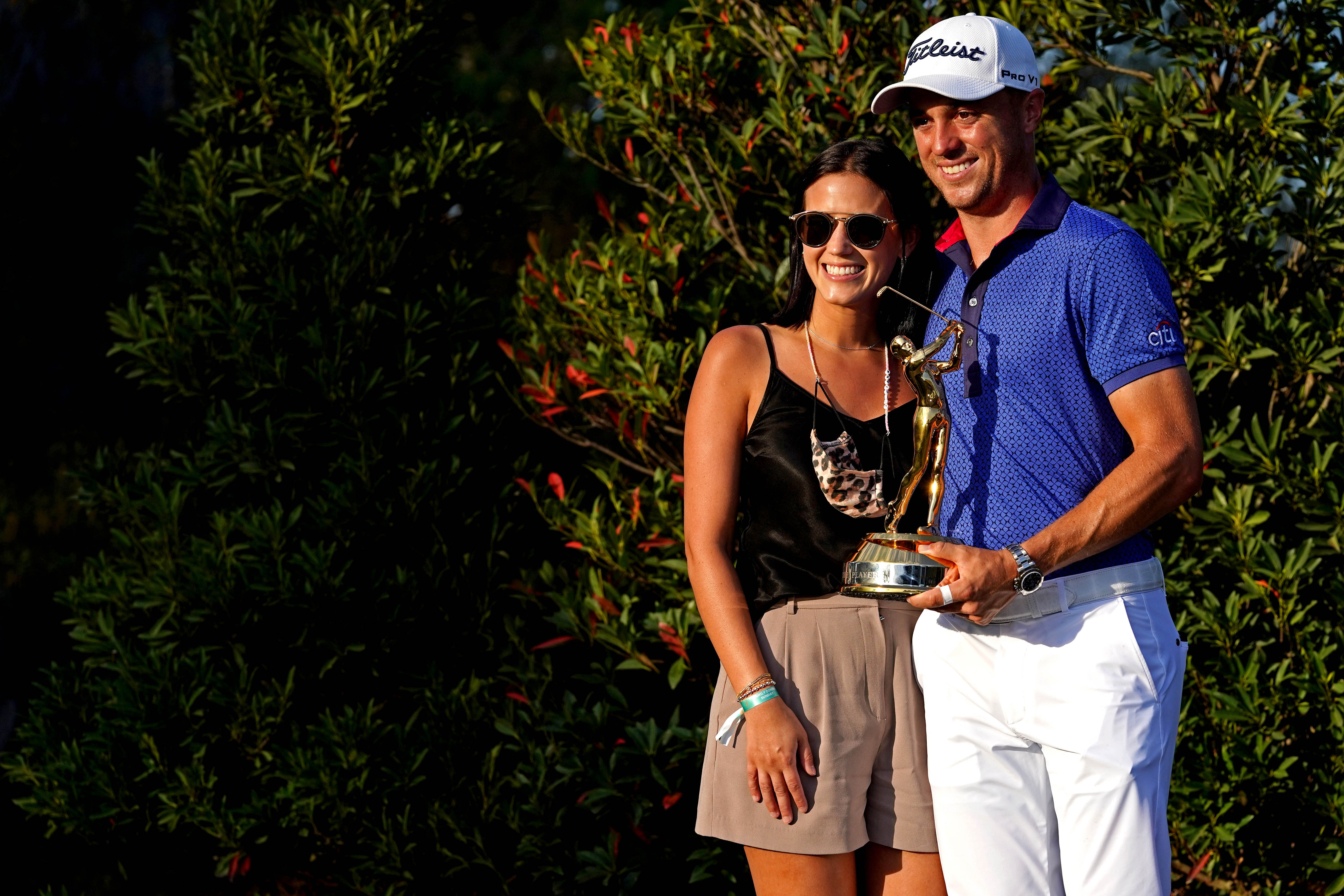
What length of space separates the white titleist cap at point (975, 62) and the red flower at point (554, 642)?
106 inches

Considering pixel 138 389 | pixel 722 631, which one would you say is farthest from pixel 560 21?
pixel 722 631

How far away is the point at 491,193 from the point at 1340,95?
3557 millimetres

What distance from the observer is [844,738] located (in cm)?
276

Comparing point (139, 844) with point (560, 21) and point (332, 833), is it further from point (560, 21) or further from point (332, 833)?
point (560, 21)

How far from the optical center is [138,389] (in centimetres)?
552

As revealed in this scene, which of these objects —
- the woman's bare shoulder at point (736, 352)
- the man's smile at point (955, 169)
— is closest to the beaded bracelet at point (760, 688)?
the woman's bare shoulder at point (736, 352)

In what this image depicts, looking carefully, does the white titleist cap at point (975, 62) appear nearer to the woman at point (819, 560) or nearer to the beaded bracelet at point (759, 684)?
the woman at point (819, 560)

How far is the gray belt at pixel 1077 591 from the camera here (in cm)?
255

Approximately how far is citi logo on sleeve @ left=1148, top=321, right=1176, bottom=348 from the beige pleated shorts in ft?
2.57

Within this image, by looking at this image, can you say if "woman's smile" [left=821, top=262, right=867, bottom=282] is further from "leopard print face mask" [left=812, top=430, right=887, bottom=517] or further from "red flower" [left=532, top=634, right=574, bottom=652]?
"red flower" [left=532, top=634, right=574, bottom=652]

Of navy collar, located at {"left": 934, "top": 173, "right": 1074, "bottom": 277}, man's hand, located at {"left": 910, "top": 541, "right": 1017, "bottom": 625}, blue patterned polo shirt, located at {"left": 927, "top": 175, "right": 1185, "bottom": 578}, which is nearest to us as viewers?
man's hand, located at {"left": 910, "top": 541, "right": 1017, "bottom": 625}

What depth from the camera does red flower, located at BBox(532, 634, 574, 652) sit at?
15.4 feet

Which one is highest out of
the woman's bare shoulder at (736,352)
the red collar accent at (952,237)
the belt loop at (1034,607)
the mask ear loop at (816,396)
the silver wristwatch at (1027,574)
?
the red collar accent at (952,237)

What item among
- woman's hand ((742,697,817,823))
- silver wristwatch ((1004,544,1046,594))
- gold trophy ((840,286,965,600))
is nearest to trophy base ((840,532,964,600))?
gold trophy ((840,286,965,600))
